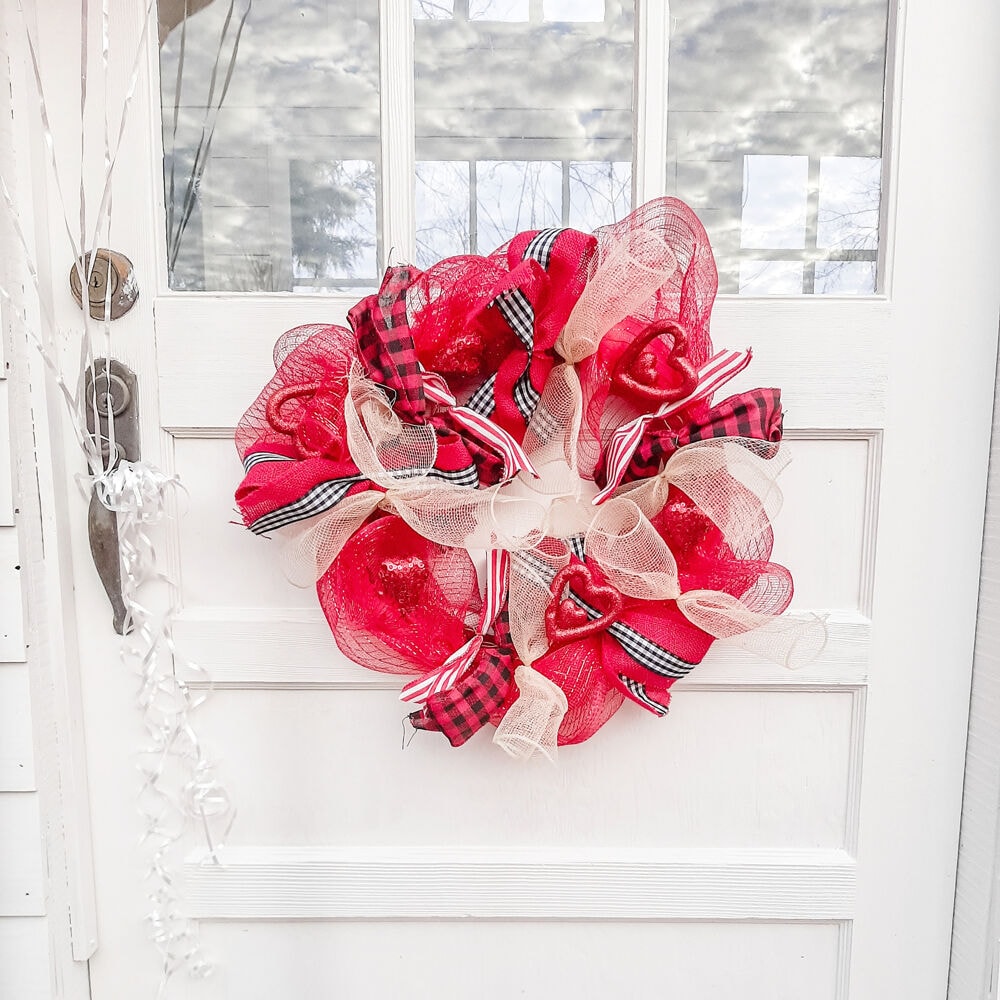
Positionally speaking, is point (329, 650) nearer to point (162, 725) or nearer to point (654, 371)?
point (162, 725)

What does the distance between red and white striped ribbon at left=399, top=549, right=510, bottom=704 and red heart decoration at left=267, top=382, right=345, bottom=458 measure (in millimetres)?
190

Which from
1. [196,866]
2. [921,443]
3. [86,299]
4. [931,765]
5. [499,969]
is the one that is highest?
[86,299]

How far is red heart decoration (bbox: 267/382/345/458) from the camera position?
618 millimetres

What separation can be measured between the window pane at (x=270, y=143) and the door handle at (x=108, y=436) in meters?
0.12

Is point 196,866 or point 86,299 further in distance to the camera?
point 196,866

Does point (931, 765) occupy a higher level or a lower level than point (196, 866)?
higher

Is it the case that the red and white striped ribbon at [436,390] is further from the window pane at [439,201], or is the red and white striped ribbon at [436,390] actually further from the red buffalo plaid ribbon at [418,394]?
the window pane at [439,201]

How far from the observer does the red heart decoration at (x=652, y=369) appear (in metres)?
0.60

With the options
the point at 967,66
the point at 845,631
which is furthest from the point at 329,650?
the point at 967,66

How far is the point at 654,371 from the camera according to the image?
62 centimetres

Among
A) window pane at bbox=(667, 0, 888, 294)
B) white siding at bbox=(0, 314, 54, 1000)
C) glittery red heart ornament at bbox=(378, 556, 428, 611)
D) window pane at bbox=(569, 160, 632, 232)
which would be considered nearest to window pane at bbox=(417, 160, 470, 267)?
window pane at bbox=(569, 160, 632, 232)

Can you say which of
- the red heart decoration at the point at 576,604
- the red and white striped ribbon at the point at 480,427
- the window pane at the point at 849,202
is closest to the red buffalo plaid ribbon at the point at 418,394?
the red and white striped ribbon at the point at 480,427

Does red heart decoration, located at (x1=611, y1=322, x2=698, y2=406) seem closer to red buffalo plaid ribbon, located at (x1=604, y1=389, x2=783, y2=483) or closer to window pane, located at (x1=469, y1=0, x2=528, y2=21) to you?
red buffalo plaid ribbon, located at (x1=604, y1=389, x2=783, y2=483)

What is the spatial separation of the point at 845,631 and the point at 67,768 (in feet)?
2.88
